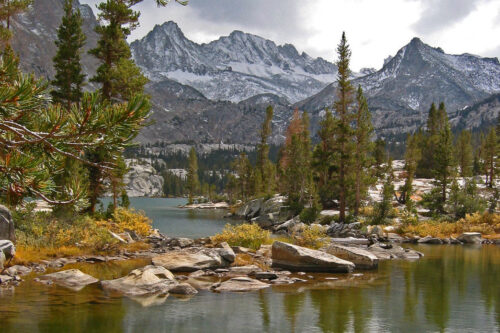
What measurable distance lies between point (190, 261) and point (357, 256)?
32.0ft

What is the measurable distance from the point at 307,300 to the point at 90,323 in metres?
7.89

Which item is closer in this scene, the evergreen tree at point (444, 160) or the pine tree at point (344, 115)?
the pine tree at point (344, 115)

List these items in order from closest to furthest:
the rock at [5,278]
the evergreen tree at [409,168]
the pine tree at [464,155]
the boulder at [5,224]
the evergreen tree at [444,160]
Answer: the rock at [5,278], the boulder at [5,224], the evergreen tree at [444,160], the evergreen tree at [409,168], the pine tree at [464,155]

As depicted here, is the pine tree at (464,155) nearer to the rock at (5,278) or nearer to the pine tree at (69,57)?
the pine tree at (69,57)

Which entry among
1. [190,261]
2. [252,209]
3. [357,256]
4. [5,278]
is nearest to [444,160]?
[252,209]

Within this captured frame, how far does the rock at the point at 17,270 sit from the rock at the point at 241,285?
8794 mm

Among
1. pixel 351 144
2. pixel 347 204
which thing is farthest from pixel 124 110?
pixel 347 204

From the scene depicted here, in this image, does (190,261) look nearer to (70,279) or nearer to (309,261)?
(70,279)

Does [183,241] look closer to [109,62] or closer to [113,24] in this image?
[109,62]

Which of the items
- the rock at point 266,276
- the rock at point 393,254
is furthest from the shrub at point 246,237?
the rock at point 266,276

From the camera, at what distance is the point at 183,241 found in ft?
104

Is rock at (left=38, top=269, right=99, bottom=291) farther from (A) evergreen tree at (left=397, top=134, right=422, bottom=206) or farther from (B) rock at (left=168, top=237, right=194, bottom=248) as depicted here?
(A) evergreen tree at (left=397, top=134, right=422, bottom=206)

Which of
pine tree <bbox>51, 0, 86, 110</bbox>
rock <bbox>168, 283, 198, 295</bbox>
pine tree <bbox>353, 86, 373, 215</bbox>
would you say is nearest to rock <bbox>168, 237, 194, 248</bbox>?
rock <bbox>168, 283, 198, 295</bbox>

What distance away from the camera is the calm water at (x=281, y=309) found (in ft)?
40.9
